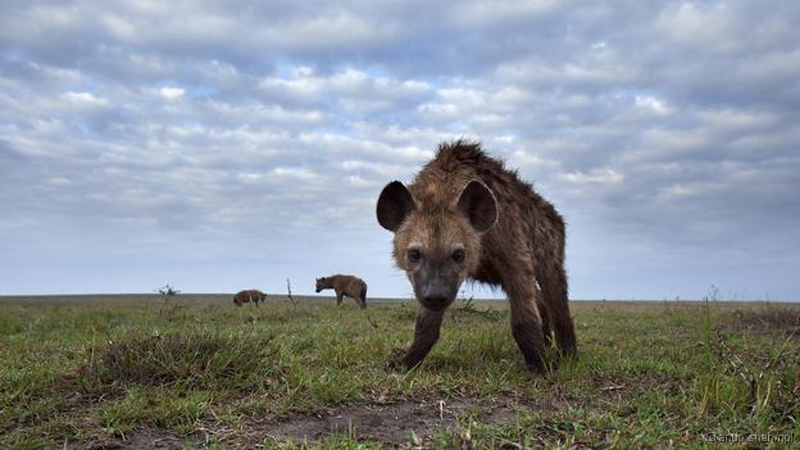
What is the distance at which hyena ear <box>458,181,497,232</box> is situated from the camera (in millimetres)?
5652

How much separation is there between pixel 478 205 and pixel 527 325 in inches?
44.5

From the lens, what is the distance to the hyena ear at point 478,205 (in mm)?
5652

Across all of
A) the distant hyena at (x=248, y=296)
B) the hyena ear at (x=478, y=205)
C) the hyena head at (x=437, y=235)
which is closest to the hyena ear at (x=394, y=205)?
the hyena head at (x=437, y=235)

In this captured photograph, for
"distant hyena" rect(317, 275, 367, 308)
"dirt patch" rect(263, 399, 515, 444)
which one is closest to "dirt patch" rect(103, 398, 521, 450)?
"dirt patch" rect(263, 399, 515, 444)

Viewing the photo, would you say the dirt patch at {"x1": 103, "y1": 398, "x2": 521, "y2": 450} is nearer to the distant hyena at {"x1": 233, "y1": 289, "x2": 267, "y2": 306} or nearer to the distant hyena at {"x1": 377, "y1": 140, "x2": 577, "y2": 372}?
the distant hyena at {"x1": 377, "y1": 140, "x2": 577, "y2": 372}

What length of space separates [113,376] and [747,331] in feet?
31.7

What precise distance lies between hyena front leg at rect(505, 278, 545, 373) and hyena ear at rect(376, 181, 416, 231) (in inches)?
44.9

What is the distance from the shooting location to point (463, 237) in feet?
18.1

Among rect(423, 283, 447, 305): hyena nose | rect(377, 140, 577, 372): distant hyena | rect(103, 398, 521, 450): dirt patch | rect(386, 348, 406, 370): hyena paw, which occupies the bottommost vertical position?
rect(103, 398, 521, 450): dirt patch

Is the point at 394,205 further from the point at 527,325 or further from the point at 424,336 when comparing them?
the point at 527,325

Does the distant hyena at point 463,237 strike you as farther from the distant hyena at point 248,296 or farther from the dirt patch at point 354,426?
the distant hyena at point 248,296

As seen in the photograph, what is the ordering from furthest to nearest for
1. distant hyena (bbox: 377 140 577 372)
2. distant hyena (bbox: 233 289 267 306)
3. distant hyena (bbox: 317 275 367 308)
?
distant hyena (bbox: 233 289 267 306) → distant hyena (bbox: 317 275 367 308) → distant hyena (bbox: 377 140 577 372)

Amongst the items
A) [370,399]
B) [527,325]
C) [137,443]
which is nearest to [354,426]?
[370,399]

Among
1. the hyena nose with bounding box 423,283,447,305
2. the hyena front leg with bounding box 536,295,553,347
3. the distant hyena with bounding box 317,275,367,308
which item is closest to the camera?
the hyena nose with bounding box 423,283,447,305
